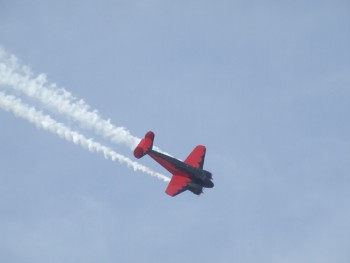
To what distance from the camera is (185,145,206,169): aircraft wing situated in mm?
80125

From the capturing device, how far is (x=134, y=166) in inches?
3039

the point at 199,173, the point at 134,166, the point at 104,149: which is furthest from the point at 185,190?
the point at 104,149

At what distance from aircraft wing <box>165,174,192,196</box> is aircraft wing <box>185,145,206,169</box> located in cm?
309

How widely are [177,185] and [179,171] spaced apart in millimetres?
2574

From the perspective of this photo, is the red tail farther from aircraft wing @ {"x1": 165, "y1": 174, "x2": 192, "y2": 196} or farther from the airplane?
aircraft wing @ {"x1": 165, "y1": 174, "x2": 192, "y2": 196}

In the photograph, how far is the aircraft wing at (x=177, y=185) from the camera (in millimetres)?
76162

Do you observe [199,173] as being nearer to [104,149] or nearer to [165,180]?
[165,180]

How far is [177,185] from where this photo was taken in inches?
3034

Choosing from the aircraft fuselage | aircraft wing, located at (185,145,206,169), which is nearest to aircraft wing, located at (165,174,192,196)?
the aircraft fuselage

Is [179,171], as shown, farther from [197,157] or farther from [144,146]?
[144,146]

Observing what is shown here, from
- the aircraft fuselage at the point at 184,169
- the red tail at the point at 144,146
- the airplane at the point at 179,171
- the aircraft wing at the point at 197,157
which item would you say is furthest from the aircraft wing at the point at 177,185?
the red tail at the point at 144,146

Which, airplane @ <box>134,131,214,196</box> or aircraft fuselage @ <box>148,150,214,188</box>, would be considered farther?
aircraft fuselage @ <box>148,150,214,188</box>

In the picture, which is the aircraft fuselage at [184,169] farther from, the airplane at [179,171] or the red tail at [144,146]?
the red tail at [144,146]

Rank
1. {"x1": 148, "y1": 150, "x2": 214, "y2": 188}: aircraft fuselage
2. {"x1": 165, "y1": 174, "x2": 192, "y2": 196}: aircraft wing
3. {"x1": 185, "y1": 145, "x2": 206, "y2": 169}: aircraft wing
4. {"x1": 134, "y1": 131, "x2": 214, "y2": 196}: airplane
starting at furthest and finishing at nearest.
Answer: {"x1": 185, "y1": 145, "x2": 206, "y2": 169}: aircraft wing < {"x1": 148, "y1": 150, "x2": 214, "y2": 188}: aircraft fuselage < {"x1": 134, "y1": 131, "x2": 214, "y2": 196}: airplane < {"x1": 165, "y1": 174, "x2": 192, "y2": 196}: aircraft wing
